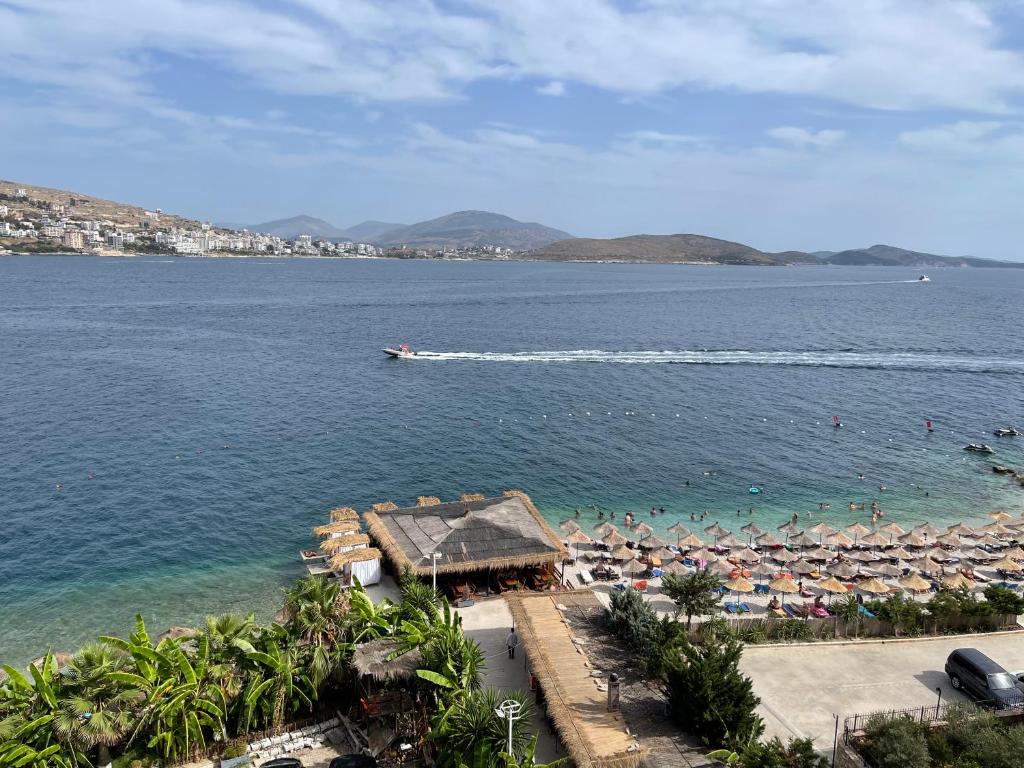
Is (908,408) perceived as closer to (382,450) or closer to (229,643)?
(382,450)

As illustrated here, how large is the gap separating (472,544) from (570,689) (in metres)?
10.2

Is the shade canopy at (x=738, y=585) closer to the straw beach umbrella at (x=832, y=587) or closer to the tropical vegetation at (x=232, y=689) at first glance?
the straw beach umbrella at (x=832, y=587)

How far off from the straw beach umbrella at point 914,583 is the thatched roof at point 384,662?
2323 centimetres

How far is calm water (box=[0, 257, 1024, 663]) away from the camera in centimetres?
3409

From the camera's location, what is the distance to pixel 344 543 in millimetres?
29453

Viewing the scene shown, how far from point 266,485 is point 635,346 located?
6385 cm

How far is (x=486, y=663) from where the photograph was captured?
22.6 m

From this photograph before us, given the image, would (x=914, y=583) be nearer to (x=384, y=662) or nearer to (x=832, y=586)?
(x=832, y=586)

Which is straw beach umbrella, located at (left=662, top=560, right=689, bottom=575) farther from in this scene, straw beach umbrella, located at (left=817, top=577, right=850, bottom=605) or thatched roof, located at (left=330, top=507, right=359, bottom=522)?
thatched roof, located at (left=330, top=507, right=359, bottom=522)

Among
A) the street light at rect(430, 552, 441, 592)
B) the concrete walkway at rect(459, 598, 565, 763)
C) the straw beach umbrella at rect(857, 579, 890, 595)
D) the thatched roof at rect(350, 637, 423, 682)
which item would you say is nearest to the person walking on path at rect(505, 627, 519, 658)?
the concrete walkway at rect(459, 598, 565, 763)

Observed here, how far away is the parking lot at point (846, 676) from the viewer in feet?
63.1

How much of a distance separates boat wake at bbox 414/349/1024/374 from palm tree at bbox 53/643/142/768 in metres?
66.2

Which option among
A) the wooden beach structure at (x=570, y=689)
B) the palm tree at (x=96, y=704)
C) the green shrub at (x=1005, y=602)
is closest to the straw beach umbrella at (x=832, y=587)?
the green shrub at (x=1005, y=602)

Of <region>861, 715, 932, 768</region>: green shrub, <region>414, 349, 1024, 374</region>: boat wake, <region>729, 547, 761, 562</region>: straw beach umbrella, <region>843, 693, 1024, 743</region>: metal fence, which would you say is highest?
<region>414, 349, 1024, 374</region>: boat wake
